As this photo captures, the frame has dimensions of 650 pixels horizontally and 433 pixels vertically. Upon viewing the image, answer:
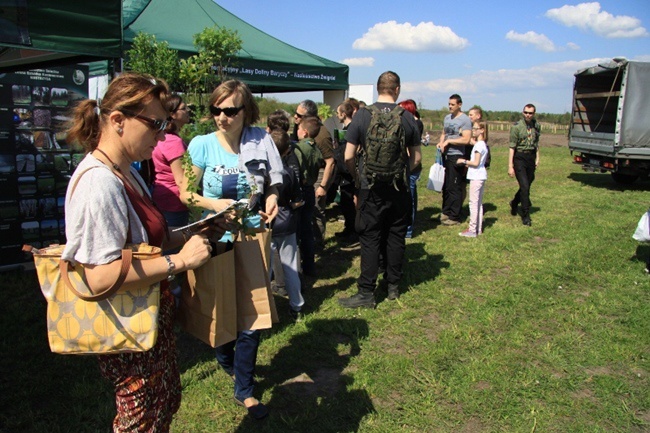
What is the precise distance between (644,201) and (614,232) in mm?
3484

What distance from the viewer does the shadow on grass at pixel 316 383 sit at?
2953 millimetres

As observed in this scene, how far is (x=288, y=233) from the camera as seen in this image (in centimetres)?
432

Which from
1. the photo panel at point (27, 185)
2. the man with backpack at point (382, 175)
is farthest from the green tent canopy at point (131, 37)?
the man with backpack at point (382, 175)

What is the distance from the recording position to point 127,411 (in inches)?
68.7

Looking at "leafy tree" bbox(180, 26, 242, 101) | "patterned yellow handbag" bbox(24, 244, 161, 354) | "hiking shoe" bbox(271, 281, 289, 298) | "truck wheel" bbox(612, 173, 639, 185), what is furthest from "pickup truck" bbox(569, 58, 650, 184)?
"patterned yellow handbag" bbox(24, 244, 161, 354)

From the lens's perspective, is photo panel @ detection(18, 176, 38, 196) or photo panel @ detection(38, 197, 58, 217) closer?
photo panel @ detection(18, 176, 38, 196)

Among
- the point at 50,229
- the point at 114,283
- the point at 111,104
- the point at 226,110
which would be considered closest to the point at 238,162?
the point at 226,110

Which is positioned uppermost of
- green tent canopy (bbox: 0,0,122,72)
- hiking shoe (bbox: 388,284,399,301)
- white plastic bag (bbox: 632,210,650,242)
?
green tent canopy (bbox: 0,0,122,72)

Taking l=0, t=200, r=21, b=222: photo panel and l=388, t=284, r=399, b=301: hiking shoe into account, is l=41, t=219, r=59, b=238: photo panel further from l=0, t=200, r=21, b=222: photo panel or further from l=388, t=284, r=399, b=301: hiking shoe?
l=388, t=284, r=399, b=301: hiking shoe

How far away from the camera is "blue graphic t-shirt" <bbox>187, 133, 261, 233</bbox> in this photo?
9.46 feet

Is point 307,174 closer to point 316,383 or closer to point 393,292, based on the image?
point 393,292

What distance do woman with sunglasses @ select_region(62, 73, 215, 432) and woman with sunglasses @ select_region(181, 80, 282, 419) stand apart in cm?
95

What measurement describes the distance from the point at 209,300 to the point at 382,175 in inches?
99.6

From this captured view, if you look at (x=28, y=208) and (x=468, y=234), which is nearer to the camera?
(x=28, y=208)
